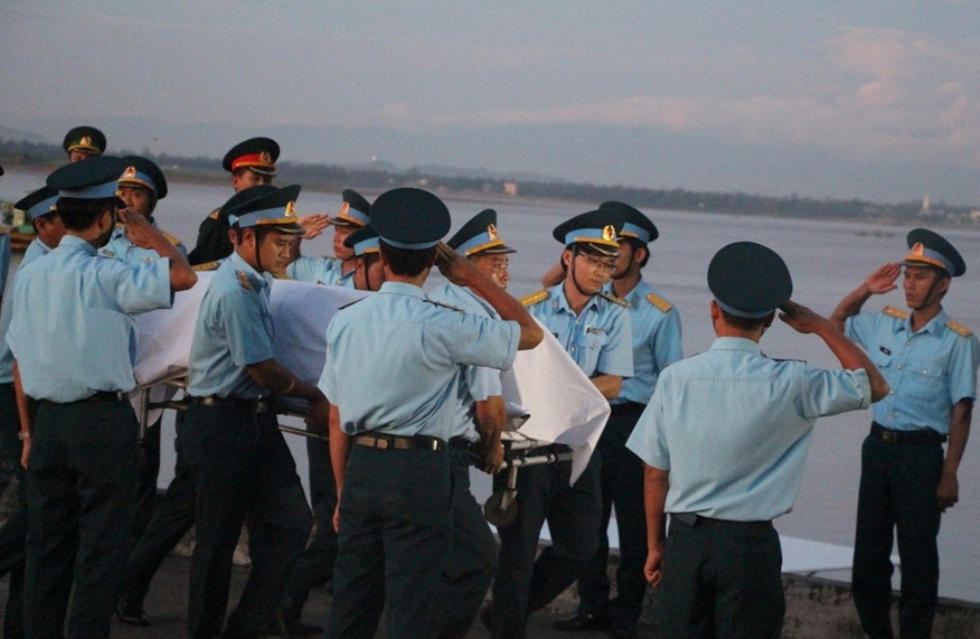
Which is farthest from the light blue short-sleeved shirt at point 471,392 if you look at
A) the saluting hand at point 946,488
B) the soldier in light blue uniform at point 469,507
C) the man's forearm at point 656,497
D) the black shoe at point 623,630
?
the saluting hand at point 946,488

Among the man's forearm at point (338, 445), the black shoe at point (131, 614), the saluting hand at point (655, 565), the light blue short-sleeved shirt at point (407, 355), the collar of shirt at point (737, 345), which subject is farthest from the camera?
the black shoe at point (131, 614)

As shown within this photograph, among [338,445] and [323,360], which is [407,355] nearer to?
[338,445]

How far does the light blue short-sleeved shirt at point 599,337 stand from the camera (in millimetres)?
6047

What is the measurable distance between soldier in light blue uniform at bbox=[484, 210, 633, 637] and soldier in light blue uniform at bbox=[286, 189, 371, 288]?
1.17m

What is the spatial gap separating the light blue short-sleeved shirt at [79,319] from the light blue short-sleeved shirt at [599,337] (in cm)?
176

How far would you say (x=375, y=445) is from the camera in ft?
14.8

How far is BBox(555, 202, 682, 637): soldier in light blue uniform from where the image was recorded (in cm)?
638

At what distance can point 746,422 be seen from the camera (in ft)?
13.8

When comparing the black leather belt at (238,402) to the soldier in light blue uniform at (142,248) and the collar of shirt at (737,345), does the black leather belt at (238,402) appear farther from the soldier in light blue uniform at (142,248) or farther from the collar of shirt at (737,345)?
the collar of shirt at (737,345)

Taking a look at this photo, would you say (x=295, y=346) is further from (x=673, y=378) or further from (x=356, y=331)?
(x=673, y=378)

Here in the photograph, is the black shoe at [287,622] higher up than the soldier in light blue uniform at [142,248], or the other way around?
the soldier in light blue uniform at [142,248]

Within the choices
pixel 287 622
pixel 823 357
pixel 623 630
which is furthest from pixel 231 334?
pixel 823 357

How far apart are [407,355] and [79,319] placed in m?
1.12

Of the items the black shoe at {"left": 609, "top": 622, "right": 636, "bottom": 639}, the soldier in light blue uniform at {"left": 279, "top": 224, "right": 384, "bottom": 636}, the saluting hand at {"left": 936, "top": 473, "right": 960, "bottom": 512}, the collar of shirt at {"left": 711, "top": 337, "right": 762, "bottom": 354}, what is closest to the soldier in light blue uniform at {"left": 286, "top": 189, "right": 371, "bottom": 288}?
the soldier in light blue uniform at {"left": 279, "top": 224, "right": 384, "bottom": 636}
